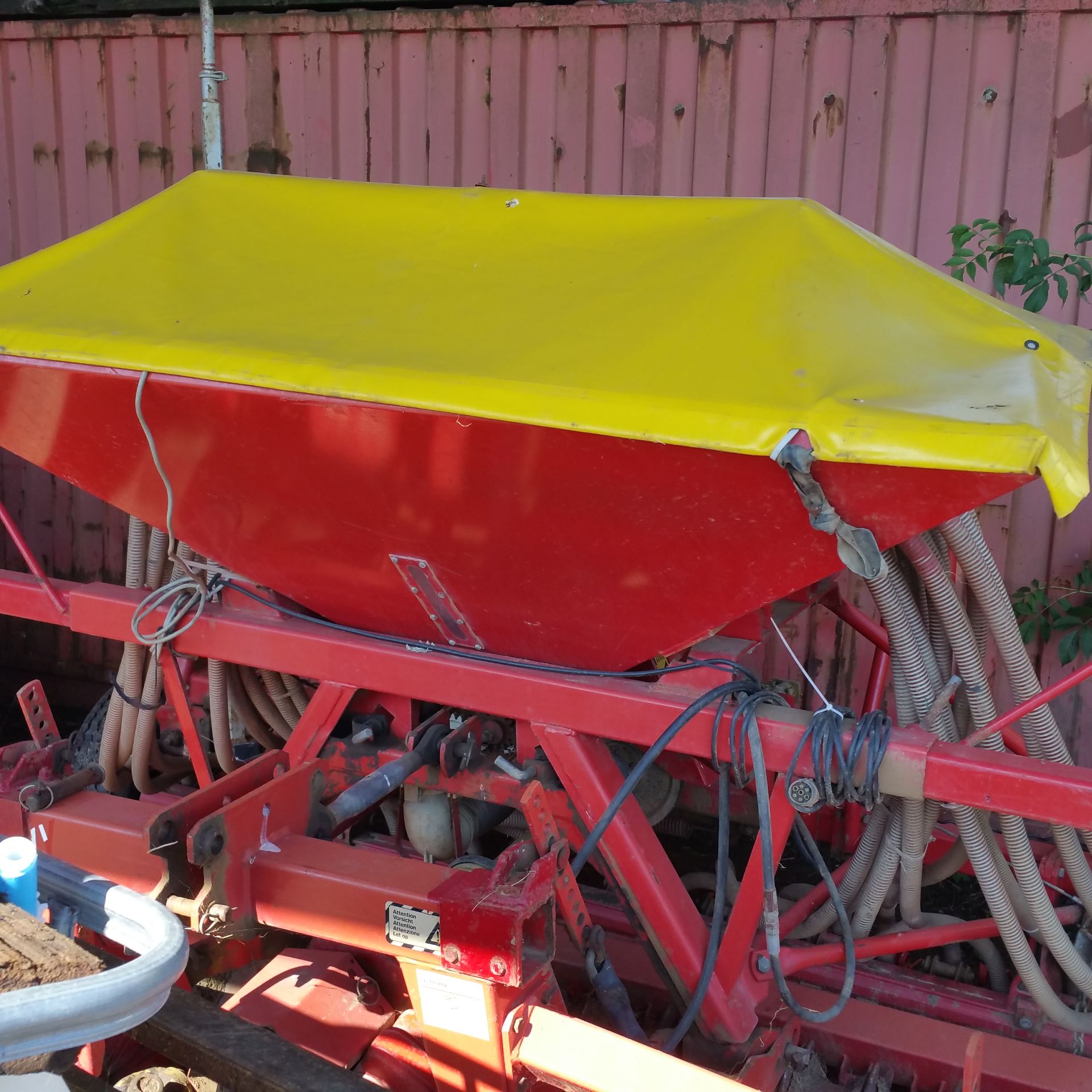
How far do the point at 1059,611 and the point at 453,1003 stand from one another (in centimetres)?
254

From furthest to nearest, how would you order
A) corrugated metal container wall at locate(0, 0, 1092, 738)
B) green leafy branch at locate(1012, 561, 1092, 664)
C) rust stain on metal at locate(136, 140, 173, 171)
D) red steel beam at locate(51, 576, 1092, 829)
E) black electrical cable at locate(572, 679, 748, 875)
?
rust stain on metal at locate(136, 140, 173, 171) < corrugated metal container wall at locate(0, 0, 1092, 738) < green leafy branch at locate(1012, 561, 1092, 664) < black electrical cable at locate(572, 679, 748, 875) < red steel beam at locate(51, 576, 1092, 829)

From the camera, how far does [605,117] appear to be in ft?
12.7

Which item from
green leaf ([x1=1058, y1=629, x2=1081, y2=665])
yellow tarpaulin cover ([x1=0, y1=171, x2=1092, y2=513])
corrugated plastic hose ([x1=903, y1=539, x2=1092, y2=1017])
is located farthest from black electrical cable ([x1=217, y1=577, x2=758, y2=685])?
green leaf ([x1=1058, y1=629, x2=1081, y2=665])

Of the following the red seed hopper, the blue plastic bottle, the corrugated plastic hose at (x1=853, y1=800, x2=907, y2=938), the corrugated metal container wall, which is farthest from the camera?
the corrugated metal container wall

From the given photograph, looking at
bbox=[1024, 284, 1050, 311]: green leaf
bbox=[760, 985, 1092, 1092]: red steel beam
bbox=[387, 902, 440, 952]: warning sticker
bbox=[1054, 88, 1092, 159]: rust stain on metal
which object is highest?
bbox=[1054, 88, 1092, 159]: rust stain on metal

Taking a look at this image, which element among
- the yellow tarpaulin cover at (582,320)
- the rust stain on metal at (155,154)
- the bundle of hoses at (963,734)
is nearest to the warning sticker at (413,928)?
the yellow tarpaulin cover at (582,320)

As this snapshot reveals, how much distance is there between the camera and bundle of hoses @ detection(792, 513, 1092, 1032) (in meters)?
2.02

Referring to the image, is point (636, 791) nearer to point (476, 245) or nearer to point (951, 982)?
point (951, 982)

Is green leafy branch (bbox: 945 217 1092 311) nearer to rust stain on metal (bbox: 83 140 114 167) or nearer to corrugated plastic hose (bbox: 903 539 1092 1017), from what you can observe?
corrugated plastic hose (bbox: 903 539 1092 1017)

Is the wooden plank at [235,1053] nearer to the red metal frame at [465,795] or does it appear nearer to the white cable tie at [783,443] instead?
the red metal frame at [465,795]

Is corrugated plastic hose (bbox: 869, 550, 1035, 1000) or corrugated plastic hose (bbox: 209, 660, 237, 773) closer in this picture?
corrugated plastic hose (bbox: 869, 550, 1035, 1000)

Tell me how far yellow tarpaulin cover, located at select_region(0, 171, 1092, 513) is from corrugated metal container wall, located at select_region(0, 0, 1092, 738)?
4.21 ft

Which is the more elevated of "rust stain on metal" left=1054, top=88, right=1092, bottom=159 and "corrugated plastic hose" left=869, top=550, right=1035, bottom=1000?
"rust stain on metal" left=1054, top=88, right=1092, bottom=159

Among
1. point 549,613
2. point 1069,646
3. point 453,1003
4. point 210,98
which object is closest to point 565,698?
point 549,613
